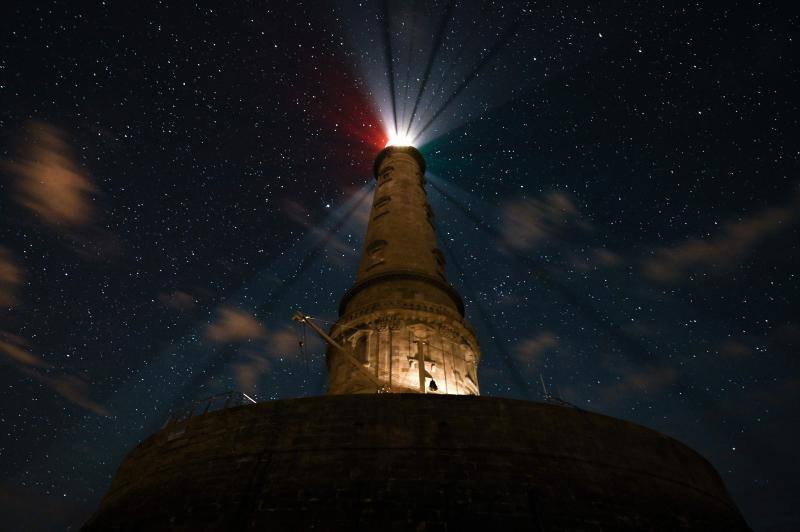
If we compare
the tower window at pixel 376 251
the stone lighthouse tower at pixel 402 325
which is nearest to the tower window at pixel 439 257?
the stone lighthouse tower at pixel 402 325

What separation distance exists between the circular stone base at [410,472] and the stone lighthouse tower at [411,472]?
3 cm

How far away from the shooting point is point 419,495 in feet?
30.5

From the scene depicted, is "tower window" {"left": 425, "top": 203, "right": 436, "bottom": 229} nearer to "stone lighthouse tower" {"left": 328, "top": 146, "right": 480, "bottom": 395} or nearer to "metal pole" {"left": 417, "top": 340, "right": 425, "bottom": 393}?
"stone lighthouse tower" {"left": 328, "top": 146, "right": 480, "bottom": 395}

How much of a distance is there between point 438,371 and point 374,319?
3499mm

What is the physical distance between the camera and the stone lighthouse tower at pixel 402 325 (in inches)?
677

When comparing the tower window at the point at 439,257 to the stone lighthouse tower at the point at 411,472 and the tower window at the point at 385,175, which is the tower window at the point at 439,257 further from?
the stone lighthouse tower at the point at 411,472

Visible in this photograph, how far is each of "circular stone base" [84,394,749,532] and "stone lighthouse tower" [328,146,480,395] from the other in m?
5.36

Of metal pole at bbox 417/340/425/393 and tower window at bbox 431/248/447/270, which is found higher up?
tower window at bbox 431/248/447/270

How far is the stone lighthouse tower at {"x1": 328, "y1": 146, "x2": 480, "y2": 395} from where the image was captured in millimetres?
17188

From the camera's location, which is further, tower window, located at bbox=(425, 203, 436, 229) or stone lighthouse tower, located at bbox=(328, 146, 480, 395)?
tower window, located at bbox=(425, 203, 436, 229)

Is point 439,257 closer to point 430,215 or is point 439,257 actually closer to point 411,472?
point 430,215

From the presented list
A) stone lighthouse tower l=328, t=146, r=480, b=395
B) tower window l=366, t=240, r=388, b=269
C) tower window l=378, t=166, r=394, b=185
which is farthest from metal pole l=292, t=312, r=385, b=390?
tower window l=378, t=166, r=394, b=185

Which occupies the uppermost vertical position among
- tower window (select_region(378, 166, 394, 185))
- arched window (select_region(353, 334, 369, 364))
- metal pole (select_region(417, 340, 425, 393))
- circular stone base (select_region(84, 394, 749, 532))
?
tower window (select_region(378, 166, 394, 185))

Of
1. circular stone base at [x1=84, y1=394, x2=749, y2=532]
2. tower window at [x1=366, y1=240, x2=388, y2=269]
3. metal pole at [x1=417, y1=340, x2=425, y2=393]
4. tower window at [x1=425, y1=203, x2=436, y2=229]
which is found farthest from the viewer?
tower window at [x1=425, y1=203, x2=436, y2=229]
